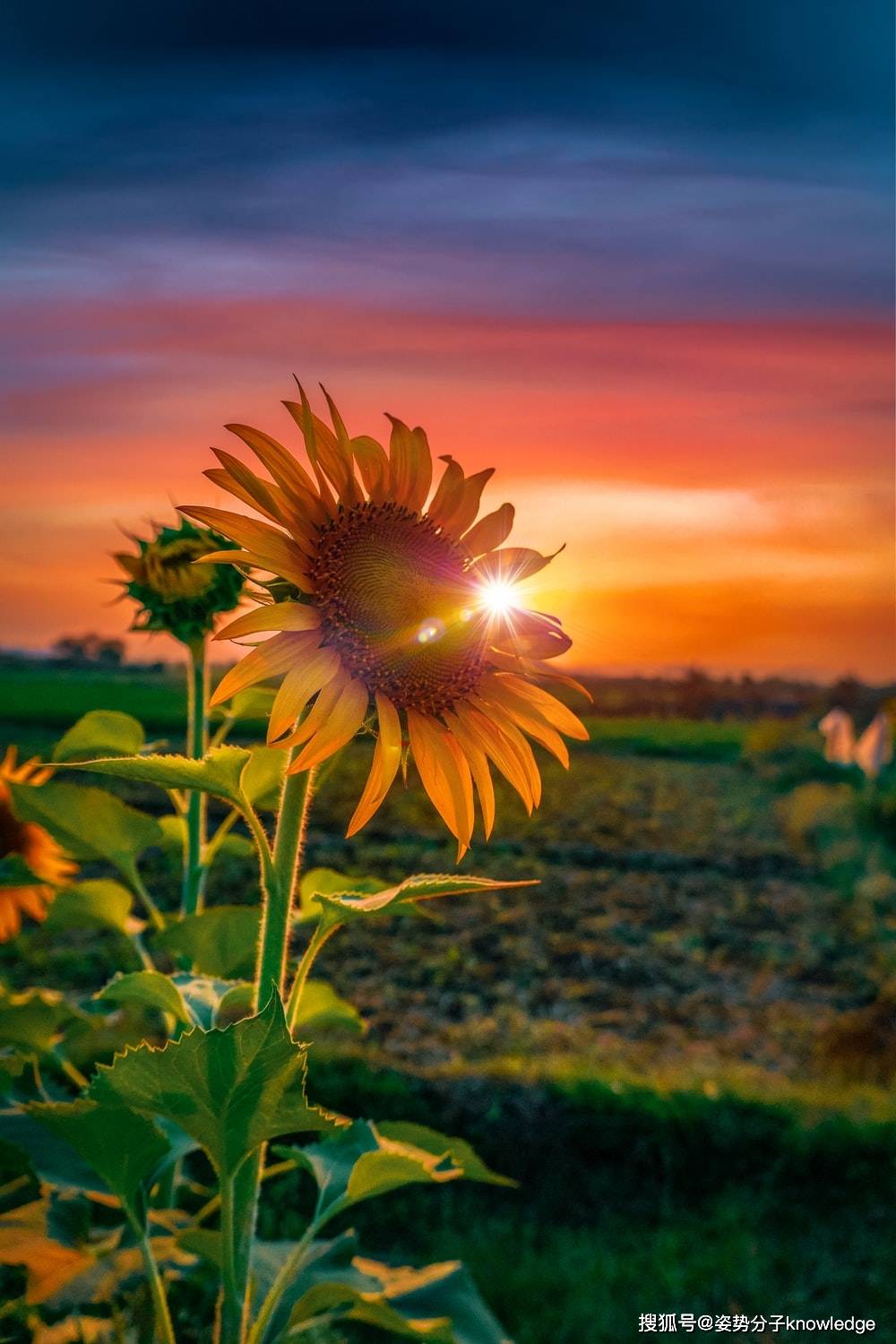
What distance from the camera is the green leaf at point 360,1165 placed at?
5.31 ft

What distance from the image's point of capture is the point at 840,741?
12.0 m

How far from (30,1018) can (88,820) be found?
0.35 meters

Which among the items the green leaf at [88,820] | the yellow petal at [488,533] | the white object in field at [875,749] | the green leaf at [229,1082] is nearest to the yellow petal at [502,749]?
the yellow petal at [488,533]

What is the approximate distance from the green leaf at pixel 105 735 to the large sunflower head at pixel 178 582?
20 cm

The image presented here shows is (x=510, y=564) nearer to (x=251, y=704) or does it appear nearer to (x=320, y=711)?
(x=320, y=711)

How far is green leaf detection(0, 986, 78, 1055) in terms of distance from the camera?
204 cm

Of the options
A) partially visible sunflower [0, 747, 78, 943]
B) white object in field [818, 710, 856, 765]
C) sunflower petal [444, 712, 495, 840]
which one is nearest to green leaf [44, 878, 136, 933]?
partially visible sunflower [0, 747, 78, 943]

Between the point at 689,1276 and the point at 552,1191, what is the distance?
0.49 meters

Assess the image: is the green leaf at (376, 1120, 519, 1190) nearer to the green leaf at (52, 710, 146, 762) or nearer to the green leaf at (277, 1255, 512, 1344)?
the green leaf at (277, 1255, 512, 1344)

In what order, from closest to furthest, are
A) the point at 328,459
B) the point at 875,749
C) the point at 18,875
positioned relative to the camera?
1. the point at 328,459
2. the point at 18,875
3. the point at 875,749

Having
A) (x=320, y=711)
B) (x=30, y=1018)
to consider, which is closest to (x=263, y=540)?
(x=320, y=711)

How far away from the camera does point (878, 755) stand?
10.2 meters

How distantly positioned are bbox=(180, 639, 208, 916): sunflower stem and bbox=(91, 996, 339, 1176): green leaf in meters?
0.68

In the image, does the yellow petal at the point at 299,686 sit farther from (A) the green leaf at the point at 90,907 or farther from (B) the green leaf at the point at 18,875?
(B) the green leaf at the point at 18,875
